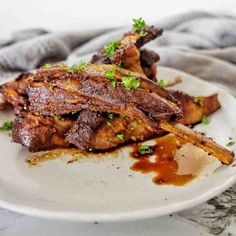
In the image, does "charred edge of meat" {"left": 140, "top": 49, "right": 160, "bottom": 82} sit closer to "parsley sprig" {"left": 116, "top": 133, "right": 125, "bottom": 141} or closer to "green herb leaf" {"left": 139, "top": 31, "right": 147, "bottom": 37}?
"green herb leaf" {"left": 139, "top": 31, "right": 147, "bottom": 37}

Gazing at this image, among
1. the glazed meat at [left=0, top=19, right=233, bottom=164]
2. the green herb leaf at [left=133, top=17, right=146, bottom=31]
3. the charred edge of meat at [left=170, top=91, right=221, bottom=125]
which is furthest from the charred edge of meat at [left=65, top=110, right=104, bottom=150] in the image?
the green herb leaf at [left=133, top=17, right=146, bottom=31]

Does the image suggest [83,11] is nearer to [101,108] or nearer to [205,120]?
[205,120]

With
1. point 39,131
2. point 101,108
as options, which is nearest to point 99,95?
point 101,108

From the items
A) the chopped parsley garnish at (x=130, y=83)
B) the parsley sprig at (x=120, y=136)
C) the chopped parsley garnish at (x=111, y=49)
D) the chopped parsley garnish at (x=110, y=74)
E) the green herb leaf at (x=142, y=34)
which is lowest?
the parsley sprig at (x=120, y=136)

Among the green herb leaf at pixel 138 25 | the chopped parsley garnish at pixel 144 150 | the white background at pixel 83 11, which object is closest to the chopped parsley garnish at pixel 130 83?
the chopped parsley garnish at pixel 144 150

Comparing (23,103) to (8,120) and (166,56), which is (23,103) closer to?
(8,120)

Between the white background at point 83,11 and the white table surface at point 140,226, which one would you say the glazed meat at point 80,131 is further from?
the white background at point 83,11

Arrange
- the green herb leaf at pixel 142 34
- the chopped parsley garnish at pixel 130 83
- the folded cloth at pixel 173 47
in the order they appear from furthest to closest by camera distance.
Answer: the folded cloth at pixel 173 47 < the green herb leaf at pixel 142 34 < the chopped parsley garnish at pixel 130 83

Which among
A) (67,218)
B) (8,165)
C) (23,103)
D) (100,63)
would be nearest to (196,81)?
(100,63)
